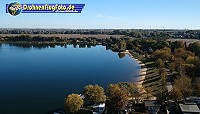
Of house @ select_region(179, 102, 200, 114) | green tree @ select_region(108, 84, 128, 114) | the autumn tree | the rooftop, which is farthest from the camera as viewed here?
the autumn tree

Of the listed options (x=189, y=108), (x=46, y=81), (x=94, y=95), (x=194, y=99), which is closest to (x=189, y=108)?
(x=189, y=108)

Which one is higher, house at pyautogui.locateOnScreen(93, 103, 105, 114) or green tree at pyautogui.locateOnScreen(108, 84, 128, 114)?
green tree at pyautogui.locateOnScreen(108, 84, 128, 114)

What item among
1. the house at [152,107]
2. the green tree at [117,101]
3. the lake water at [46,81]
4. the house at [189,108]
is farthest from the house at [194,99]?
the lake water at [46,81]

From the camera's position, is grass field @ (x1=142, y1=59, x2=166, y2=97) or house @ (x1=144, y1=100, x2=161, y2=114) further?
grass field @ (x1=142, y1=59, x2=166, y2=97)

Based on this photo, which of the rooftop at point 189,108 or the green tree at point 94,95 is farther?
the green tree at point 94,95

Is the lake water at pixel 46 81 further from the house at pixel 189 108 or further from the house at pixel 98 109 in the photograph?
the house at pixel 189 108

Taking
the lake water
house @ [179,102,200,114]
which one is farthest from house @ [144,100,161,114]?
the lake water

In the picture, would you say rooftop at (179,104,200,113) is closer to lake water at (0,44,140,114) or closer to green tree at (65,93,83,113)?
green tree at (65,93,83,113)

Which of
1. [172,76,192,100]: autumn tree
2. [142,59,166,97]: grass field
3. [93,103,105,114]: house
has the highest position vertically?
[172,76,192,100]: autumn tree
